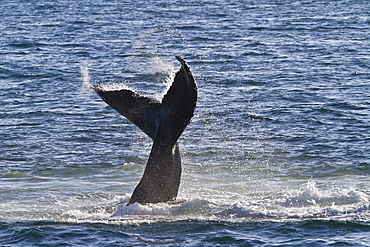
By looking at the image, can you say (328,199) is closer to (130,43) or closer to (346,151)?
(346,151)

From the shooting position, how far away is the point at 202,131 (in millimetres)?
15742

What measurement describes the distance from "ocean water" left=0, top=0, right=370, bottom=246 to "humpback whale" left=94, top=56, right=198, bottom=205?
0.27 metres

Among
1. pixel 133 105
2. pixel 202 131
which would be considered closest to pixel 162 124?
pixel 133 105

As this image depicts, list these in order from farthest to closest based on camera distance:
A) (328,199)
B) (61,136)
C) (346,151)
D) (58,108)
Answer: (58,108)
(61,136)
(346,151)
(328,199)

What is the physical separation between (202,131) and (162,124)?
251 inches

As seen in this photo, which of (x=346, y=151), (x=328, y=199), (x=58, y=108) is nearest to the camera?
(x=328, y=199)

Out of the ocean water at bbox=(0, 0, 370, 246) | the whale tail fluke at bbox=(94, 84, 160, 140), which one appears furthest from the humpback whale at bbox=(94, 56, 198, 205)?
the ocean water at bbox=(0, 0, 370, 246)

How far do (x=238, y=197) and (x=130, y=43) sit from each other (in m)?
17.0

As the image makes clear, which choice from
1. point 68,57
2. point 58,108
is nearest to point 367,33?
point 68,57

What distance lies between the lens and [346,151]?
13.8 meters

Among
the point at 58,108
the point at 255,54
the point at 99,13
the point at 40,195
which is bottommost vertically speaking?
the point at 40,195

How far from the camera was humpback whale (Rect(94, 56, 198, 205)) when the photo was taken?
356 inches

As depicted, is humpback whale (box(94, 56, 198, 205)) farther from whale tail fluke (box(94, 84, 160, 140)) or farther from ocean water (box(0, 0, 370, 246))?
ocean water (box(0, 0, 370, 246))

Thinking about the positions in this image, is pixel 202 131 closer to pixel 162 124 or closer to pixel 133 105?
pixel 133 105
